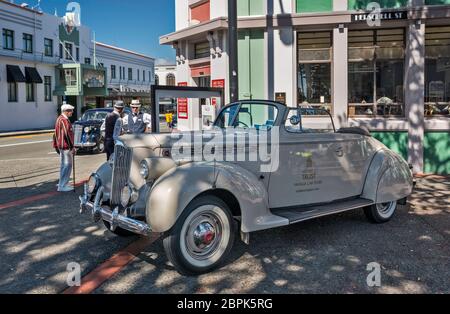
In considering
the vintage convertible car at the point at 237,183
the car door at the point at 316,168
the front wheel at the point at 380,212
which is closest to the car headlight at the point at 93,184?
the vintage convertible car at the point at 237,183

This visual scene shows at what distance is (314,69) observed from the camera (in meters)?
10.5

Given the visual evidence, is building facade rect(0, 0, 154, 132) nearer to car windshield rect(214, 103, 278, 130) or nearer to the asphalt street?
the asphalt street

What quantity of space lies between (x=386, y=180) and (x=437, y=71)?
5519 mm

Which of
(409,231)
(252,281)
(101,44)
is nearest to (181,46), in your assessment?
(409,231)

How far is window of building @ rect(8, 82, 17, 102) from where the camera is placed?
98.1ft

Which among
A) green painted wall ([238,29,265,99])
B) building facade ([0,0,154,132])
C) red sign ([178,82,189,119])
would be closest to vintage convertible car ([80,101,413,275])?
green painted wall ([238,29,265,99])

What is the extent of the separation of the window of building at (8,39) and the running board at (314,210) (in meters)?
30.7

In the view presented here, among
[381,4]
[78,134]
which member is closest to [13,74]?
[78,134]

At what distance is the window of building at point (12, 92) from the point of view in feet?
98.1

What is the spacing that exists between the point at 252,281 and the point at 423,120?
24.0 feet

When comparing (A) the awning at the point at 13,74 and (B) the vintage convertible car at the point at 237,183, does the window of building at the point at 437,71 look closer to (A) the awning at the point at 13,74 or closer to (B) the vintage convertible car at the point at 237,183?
(B) the vintage convertible car at the point at 237,183

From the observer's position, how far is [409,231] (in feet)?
18.5

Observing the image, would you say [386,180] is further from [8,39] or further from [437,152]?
[8,39]

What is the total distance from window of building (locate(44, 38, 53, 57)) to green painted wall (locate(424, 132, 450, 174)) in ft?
103
